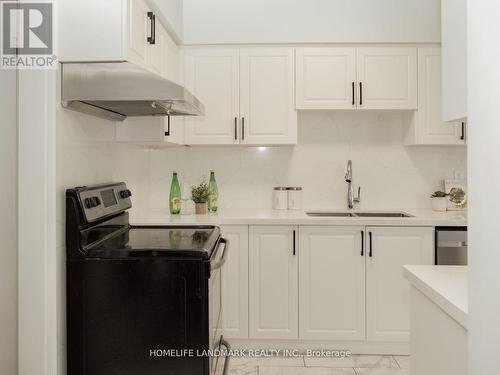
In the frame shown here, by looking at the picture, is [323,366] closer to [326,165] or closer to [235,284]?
[235,284]

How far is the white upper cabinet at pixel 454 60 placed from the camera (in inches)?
47.7

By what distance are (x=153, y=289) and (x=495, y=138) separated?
53.1 inches

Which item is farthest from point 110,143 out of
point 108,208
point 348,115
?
point 348,115

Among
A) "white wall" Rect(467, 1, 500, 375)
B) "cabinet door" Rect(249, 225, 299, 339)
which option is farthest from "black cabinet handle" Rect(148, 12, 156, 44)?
"white wall" Rect(467, 1, 500, 375)

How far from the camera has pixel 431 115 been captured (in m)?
3.18

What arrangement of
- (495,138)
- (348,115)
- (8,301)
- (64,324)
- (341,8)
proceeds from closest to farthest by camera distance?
(495,138) < (8,301) < (64,324) < (341,8) < (348,115)

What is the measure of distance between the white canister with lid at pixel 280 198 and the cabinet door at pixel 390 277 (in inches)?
29.3

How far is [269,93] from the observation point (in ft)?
10.5

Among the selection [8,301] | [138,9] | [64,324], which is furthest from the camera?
[138,9]

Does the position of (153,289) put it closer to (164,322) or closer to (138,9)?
(164,322)

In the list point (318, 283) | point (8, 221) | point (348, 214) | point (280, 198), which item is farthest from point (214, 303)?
point (348, 214)

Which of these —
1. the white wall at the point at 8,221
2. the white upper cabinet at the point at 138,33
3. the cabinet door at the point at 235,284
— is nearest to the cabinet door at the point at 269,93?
the cabinet door at the point at 235,284

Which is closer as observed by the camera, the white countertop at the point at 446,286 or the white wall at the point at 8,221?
the white countertop at the point at 446,286

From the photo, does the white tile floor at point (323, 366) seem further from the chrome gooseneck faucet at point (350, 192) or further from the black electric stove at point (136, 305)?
the chrome gooseneck faucet at point (350, 192)
